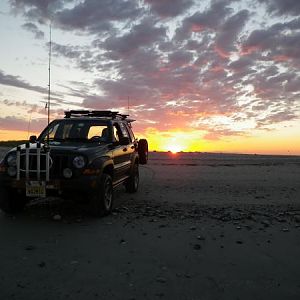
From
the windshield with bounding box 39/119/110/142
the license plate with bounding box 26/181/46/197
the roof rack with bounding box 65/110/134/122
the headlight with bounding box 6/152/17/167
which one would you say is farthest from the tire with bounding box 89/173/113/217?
the roof rack with bounding box 65/110/134/122

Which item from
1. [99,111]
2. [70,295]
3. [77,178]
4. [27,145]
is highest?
[99,111]

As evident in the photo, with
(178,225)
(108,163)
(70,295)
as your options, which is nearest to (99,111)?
(108,163)

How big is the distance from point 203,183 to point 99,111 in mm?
4903

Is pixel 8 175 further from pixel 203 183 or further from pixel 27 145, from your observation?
pixel 203 183

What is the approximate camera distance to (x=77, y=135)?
894 centimetres

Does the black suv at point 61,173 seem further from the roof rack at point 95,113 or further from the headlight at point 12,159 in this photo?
the roof rack at point 95,113

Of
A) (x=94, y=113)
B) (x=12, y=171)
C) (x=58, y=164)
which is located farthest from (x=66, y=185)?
(x=94, y=113)

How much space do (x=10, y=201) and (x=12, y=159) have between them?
0.81 meters

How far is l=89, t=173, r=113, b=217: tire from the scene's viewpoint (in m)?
7.47

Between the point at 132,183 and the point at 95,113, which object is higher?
the point at 95,113

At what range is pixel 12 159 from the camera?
24.8ft

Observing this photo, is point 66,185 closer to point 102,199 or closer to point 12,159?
point 102,199

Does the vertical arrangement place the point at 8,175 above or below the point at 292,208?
above

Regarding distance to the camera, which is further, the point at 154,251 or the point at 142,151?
the point at 142,151
